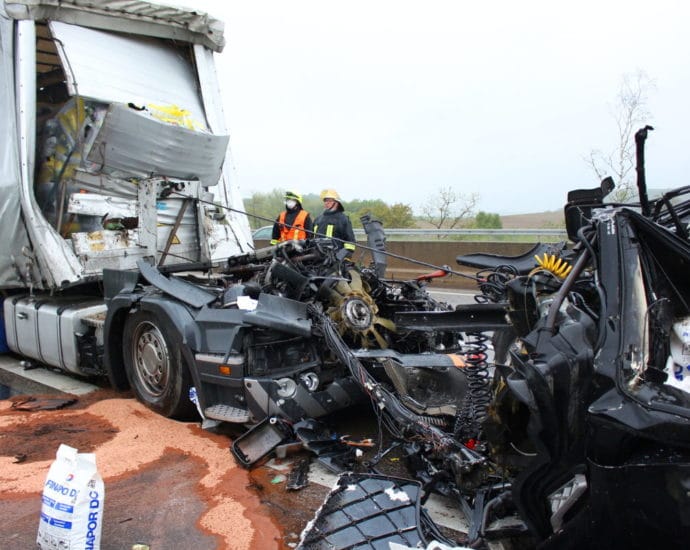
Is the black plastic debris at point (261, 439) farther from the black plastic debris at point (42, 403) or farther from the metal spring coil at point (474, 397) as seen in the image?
the black plastic debris at point (42, 403)

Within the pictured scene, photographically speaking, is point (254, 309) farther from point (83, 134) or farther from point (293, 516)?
point (83, 134)

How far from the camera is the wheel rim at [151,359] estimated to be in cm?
461

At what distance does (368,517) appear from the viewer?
276cm

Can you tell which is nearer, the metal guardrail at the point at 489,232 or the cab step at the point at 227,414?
the cab step at the point at 227,414

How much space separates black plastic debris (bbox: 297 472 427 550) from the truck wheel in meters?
1.83

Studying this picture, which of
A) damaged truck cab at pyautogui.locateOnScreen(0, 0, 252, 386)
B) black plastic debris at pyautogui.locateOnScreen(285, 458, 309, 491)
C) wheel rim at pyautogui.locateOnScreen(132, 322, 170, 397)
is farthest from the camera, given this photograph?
damaged truck cab at pyautogui.locateOnScreen(0, 0, 252, 386)

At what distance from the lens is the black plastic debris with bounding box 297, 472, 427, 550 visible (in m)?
2.62

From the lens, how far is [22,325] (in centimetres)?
630

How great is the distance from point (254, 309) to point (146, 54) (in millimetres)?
4216

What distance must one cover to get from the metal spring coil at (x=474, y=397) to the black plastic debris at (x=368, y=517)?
1.69 feet

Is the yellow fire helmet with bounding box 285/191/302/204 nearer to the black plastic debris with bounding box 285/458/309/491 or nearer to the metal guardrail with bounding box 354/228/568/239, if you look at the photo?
the black plastic debris with bounding box 285/458/309/491

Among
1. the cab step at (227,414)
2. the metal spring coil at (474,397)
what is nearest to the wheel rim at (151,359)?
the cab step at (227,414)

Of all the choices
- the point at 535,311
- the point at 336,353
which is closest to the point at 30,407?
the point at 336,353

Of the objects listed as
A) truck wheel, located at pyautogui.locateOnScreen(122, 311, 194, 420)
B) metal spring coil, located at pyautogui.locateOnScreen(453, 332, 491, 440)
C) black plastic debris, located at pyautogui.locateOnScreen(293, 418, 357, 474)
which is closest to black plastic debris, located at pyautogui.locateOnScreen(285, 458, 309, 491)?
black plastic debris, located at pyautogui.locateOnScreen(293, 418, 357, 474)
